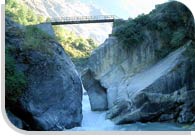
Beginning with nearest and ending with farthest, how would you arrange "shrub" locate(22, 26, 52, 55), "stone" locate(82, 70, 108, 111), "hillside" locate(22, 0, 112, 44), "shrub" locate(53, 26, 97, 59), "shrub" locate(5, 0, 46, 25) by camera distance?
"shrub" locate(22, 26, 52, 55)
"stone" locate(82, 70, 108, 111)
"hillside" locate(22, 0, 112, 44)
"shrub" locate(5, 0, 46, 25)
"shrub" locate(53, 26, 97, 59)

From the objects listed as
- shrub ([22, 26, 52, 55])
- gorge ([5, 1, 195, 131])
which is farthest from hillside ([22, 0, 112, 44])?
shrub ([22, 26, 52, 55])

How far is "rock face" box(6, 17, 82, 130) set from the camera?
8.91 m

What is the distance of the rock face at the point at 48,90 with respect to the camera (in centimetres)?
891

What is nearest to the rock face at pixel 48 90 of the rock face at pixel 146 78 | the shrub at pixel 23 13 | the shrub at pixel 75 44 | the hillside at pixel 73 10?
the rock face at pixel 146 78

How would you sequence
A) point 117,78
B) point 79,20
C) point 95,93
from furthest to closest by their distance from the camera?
A: point 79,20 < point 95,93 < point 117,78

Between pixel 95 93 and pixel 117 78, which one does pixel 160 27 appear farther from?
pixel 95 93

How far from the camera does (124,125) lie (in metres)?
10.6

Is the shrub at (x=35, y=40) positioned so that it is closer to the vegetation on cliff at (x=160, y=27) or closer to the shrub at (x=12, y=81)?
the shrub at (x=12, y=81)

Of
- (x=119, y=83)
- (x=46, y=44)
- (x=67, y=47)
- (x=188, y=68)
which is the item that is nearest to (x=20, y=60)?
(x=46, y=44)

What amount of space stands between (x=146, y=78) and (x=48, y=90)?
367cm

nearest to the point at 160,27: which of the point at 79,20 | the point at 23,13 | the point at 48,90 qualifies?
the point at 79,20

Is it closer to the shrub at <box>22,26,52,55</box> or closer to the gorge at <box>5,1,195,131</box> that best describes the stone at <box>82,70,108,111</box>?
the gorge at <box>5,1,195,131</box>

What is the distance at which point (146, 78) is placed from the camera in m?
12.4

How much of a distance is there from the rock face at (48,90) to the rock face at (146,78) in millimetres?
1496
